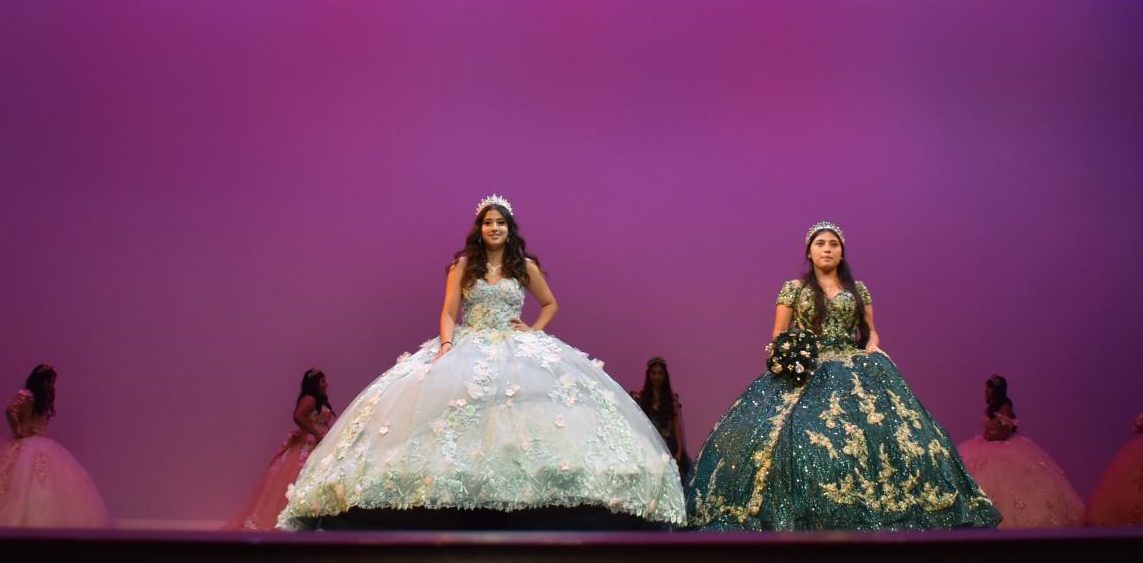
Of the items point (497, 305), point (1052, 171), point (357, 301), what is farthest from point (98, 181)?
point (1052, 171)

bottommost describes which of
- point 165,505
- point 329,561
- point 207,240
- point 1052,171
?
point 165,505

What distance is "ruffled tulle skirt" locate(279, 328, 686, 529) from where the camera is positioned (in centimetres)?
430

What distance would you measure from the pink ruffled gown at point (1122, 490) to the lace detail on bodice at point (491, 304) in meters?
4.08

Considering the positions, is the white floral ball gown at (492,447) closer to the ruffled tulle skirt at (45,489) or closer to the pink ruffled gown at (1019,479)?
the ruffled tulle skirt at (45,489)

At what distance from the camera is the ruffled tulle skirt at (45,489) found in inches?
243

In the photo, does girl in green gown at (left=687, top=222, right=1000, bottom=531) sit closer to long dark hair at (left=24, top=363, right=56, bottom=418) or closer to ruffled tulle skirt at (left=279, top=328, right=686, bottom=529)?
ruffled tulle skirt at (left=279, top=328, right=686, bottom=529)

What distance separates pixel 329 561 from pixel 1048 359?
6440 mm

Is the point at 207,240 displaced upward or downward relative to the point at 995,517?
upward

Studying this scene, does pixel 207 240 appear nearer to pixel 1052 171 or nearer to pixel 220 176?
pixel 220 176

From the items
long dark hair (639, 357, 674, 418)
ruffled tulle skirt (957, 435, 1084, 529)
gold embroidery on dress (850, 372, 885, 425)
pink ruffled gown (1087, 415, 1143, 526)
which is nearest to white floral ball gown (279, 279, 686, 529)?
gold embroidery on dress (850, 372, 885, 425)

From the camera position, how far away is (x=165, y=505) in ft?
23.4

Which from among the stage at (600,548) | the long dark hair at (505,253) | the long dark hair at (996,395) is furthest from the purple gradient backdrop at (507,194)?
the stage at (600,548)

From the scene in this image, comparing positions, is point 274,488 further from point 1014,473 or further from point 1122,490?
point 1122,490

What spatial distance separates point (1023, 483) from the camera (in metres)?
7.00
